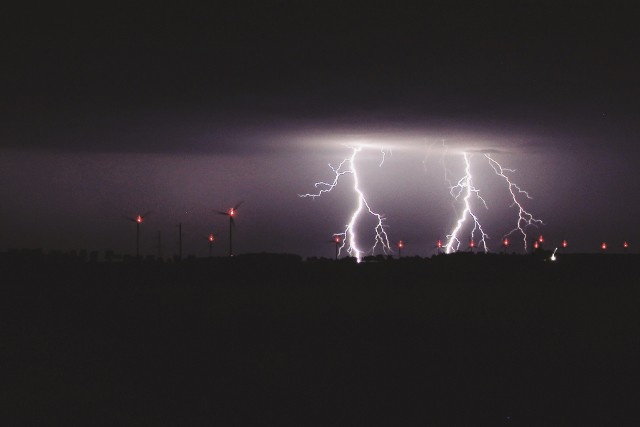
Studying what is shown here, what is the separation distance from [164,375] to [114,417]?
5.92 metres

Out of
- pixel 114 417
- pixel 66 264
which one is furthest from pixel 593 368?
pixel 66 264

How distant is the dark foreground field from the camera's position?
1745 cm

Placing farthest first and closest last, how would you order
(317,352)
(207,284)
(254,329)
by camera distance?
(207,284)
(254,329)
(317,352)

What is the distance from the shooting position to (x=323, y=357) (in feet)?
74.2

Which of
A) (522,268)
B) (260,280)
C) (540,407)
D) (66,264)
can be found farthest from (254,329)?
(66,264)

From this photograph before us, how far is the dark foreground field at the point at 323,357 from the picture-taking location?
17453 mm

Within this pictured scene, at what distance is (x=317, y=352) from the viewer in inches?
916

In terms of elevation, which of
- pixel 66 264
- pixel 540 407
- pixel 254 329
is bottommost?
→ pixel 540 407

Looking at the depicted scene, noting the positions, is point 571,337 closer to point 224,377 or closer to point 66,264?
point 224,377

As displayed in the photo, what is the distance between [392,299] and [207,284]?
15.8 meters

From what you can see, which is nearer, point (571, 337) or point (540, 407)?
point (540, 407)

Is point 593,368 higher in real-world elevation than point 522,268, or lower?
lower

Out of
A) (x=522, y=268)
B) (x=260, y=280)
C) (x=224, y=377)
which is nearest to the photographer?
(x=224, y=377)

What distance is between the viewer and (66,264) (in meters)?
69.8
